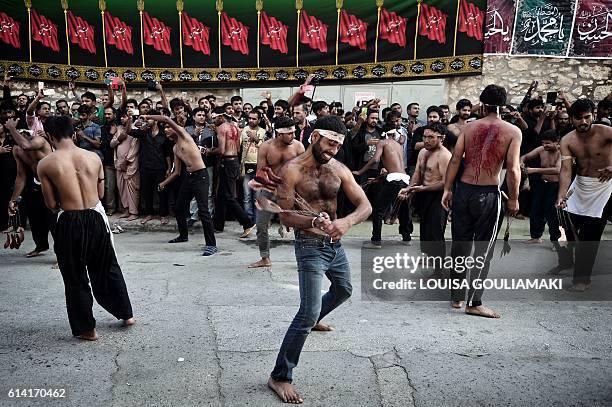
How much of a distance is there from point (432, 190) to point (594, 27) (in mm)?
7533

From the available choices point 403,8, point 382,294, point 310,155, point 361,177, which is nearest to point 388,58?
point 403,8

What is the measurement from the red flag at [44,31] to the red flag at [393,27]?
23.1ft

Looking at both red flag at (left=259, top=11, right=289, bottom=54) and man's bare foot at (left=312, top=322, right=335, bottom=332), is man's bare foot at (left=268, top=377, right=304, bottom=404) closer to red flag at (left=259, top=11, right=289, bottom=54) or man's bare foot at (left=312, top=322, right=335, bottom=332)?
man's bare foot at (left=312, top=322, right=335, bottom=332)

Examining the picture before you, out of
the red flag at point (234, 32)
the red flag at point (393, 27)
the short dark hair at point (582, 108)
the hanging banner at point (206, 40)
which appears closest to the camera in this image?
the short dark hair at point (582, 108)

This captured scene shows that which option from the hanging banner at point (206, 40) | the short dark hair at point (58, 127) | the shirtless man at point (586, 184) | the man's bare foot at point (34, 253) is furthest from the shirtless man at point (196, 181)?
the hanging banner at point (206, 40)

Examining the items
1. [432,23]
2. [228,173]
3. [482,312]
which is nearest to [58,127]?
[482,312]

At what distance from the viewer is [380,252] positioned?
23.5 feet

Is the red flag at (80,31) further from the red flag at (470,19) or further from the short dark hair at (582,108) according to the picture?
the short dark hair at (582,108)

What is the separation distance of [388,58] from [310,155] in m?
8.61

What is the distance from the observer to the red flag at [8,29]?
1159cm

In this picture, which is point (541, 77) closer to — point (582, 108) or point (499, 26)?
point (499, 26)

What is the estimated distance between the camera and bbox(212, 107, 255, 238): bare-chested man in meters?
7.82

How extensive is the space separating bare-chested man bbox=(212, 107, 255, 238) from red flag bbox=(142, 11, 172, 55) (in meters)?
4.25

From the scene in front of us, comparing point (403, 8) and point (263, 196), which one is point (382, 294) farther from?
point (403, 8)
